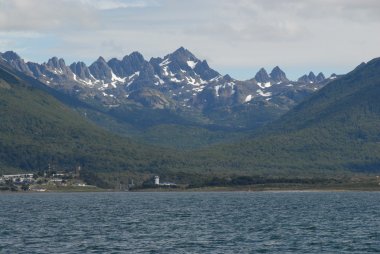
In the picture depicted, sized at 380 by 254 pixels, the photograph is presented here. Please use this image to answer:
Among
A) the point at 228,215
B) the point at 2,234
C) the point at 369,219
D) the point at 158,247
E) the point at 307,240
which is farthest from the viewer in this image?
the point at 228,215

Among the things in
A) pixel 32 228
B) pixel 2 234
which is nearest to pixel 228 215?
pixel 32 228

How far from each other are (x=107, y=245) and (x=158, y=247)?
7.07 meters

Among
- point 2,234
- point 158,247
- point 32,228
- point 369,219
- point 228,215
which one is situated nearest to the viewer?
point 158,247

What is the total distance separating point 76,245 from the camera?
11562cm

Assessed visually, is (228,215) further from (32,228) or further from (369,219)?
(32,228)

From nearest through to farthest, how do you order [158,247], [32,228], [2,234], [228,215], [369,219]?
1. [158,247]
2. [2,234]
3. [32,228]
4. [369,219]
5. [228,215]

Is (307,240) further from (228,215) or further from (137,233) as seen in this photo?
(228,215)

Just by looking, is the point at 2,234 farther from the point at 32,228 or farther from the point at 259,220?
the point at 259,220

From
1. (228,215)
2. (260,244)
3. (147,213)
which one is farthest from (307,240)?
(147,213)

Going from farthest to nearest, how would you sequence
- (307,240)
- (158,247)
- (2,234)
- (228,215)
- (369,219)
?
1. (228,215)
2. (369,219)
3. (2,234)
4. (307,240)
5. (158,247)

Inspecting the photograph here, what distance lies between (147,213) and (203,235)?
60.2 metres

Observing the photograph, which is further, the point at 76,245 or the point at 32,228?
the point at 32,228

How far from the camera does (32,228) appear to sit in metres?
144

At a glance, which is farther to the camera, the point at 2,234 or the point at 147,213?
the point at 147,213
